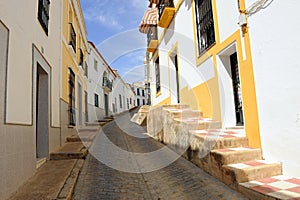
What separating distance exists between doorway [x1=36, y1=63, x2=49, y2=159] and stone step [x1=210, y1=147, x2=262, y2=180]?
373cm

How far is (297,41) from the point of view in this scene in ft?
9.71

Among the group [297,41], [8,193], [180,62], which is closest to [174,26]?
[180,62]

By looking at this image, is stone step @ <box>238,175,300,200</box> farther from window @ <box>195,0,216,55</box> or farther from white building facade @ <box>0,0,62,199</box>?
window @ <box>195,0,216,55</box>

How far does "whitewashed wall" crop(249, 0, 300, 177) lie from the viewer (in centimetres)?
301

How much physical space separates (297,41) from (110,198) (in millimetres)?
3586

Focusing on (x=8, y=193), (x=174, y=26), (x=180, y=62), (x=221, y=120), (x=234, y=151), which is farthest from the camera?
(x=174, y=26)

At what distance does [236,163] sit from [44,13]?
534 cm

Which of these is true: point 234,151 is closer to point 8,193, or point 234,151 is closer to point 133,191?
point 133,191

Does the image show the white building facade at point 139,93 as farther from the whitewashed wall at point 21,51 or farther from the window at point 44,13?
the whitewashed wall at point 21,51

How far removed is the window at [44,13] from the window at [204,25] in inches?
167

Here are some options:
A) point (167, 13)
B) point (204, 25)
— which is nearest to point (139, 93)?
point (167, 13)

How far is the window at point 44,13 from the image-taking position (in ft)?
15.6

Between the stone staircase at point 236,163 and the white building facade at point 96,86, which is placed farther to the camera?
the white building facade at point 96,86

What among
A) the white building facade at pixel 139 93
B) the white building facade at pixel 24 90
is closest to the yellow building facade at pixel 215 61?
the white building facade at pixel 24 90
